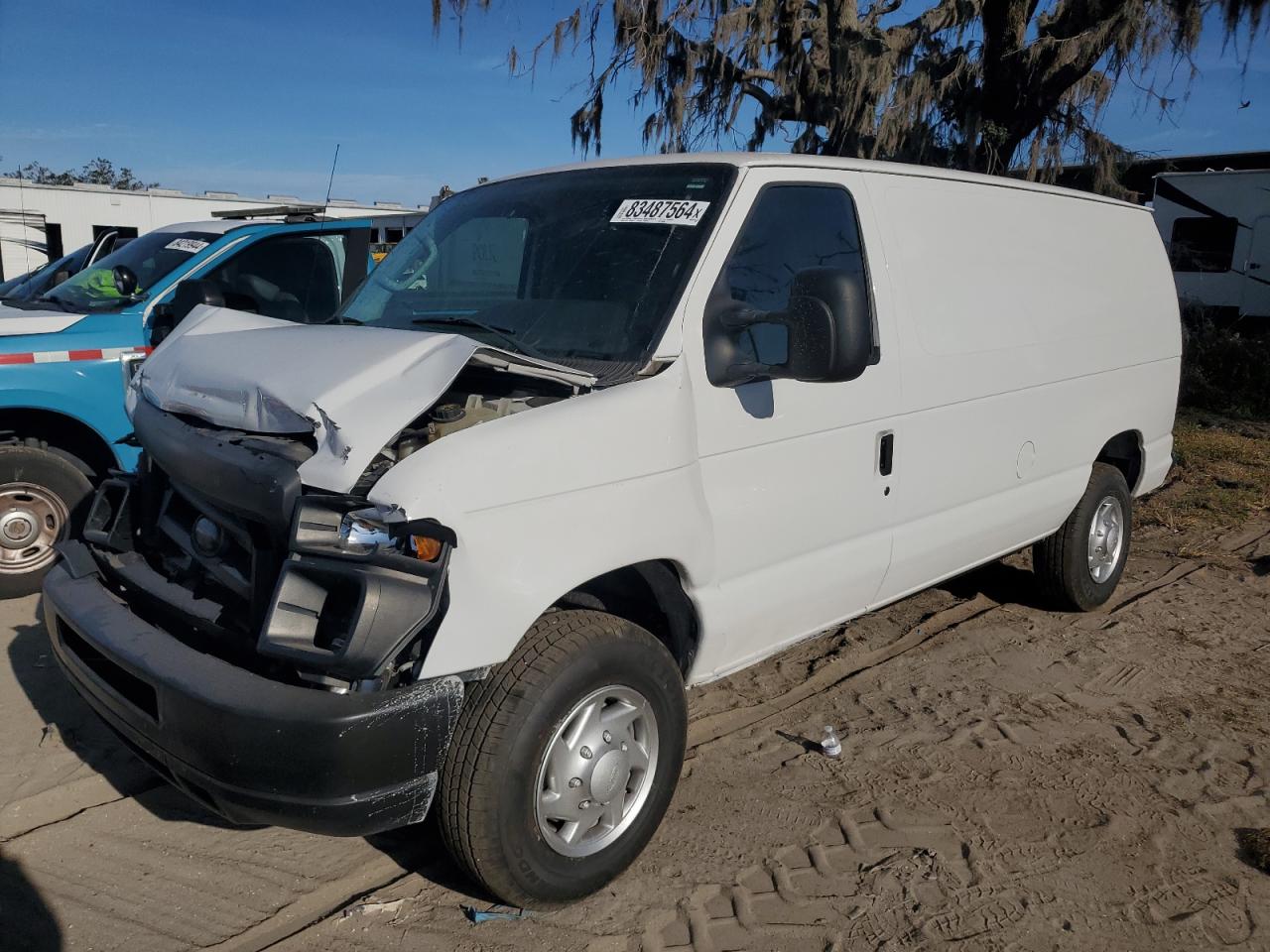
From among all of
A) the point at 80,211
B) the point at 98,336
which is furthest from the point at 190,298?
the point at 80,211

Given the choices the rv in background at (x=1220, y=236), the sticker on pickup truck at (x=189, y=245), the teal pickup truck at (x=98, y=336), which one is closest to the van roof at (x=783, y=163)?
the teal pickup truck at (x=98, y=336)

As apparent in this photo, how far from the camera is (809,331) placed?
10.0ft

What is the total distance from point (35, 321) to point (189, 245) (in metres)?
1.23

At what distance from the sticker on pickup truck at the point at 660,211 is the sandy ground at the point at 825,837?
2.00 meters

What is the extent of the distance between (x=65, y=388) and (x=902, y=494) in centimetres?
422

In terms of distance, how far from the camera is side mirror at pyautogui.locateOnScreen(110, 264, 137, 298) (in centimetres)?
596

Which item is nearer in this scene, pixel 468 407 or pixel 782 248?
pixel 468 407

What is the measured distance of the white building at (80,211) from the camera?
23.2 metres

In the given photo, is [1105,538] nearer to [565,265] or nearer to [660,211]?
[660,211]

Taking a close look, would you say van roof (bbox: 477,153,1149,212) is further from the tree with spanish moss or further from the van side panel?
the tree with spanish moss

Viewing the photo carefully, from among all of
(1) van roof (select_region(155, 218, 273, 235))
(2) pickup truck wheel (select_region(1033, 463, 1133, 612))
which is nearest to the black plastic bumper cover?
(2) pickup truck wheel (select_region(1033, 463, 1133, 612))

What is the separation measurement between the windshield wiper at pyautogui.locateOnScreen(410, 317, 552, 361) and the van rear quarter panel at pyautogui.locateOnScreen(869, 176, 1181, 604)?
4.83ft

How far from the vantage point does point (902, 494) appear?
396 cm

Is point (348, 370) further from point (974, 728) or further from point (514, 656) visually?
point (974, 728)
